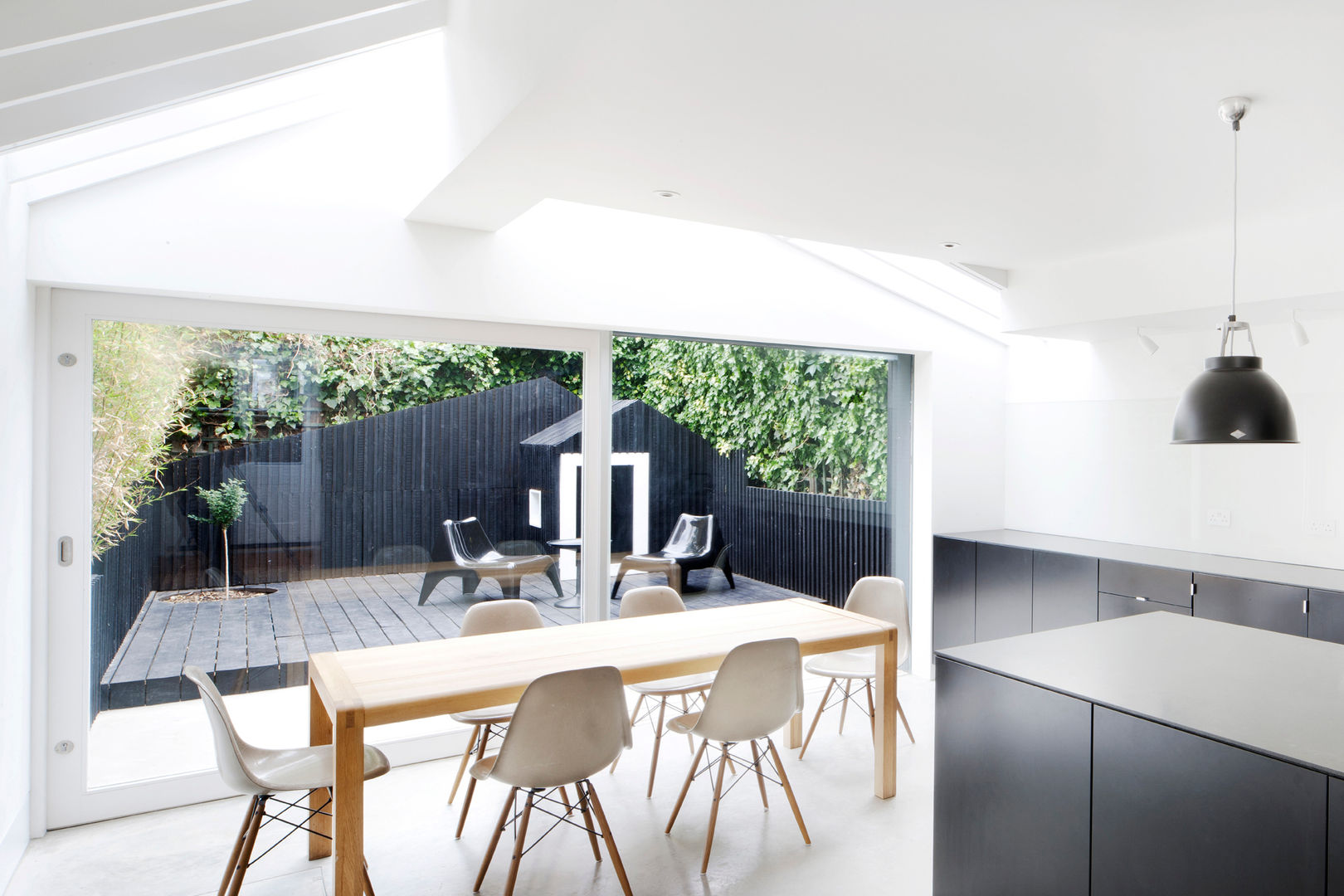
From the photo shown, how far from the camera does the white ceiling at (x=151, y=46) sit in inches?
61.7

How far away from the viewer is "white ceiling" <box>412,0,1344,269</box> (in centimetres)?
185

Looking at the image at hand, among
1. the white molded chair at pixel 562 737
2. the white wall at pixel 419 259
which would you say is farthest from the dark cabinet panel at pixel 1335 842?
the white wall at pixel 419 259

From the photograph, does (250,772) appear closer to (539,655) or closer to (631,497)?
(539,655)

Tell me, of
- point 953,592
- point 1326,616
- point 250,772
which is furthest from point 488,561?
point 1326,616

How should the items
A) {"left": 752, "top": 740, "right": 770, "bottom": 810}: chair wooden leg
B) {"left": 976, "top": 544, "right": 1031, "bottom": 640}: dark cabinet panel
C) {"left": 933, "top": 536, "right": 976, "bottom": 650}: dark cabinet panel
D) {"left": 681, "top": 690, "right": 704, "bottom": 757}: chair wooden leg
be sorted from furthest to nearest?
{"left": 933, "top": 536, "right": 976, "bottom": 650}: dark cabinet panel → {"left": 976, "top": 544, "right": 1031, "bottom": 640}: dark cabinet panel → {"left": 681, "top": 690, "right": 704, "bottom": 757}: chair wooden leg → {"left": 752, "top": 740, "right": 770, "bottom": 810}: chair wooden leg

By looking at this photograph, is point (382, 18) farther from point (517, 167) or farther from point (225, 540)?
point (225, 540)

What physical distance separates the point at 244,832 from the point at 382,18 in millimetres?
2520

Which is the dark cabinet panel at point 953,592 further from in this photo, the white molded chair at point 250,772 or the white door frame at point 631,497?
the white molded chair at point 250,772

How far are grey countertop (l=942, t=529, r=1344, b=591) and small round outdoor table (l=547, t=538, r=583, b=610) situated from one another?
2480mm

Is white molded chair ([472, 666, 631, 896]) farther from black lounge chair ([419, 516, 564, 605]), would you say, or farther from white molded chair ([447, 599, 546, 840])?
black lounge chair ([419, 516, 564, 605])

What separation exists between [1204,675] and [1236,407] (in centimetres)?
77

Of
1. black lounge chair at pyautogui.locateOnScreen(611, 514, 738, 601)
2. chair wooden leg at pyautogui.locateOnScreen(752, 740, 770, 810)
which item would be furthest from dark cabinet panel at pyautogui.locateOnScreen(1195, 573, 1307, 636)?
black lounge chair at pyautogui.locateOnScreen(611, 514, 738, 601)

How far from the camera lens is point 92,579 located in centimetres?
330

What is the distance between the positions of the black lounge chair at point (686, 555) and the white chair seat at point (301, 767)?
1.97 meters
